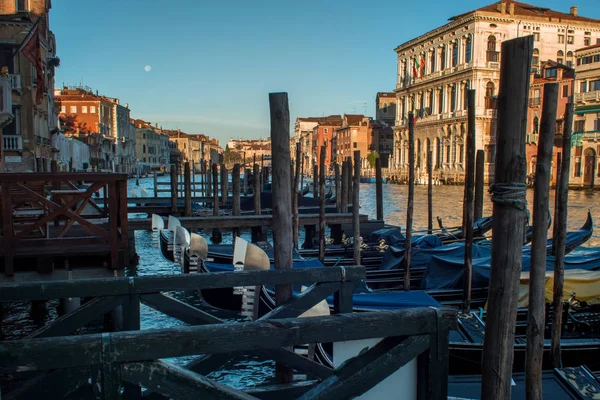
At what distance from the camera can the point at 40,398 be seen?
1.67m

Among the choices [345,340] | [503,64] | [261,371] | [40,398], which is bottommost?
[261,371]

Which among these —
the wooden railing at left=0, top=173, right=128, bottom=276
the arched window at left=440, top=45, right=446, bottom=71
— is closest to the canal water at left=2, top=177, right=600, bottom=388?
the wooden railing at left=0, top=173, right=128, bottom=276

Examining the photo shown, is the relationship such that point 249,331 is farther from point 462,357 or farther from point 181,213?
point 181,213

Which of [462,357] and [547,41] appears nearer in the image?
[462,357]

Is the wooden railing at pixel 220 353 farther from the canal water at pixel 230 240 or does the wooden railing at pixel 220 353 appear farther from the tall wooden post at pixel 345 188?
the tall wooden post at pixel 345 188

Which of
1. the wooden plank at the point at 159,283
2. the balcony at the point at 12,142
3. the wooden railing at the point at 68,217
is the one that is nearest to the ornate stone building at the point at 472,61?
the balcony at the point at 12,142

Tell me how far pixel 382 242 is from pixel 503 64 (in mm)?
7175

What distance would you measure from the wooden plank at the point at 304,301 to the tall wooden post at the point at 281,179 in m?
0.66

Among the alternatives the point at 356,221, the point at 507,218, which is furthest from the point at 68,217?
the point at 507,218

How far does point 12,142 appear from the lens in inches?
641

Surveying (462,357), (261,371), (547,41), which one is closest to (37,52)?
(261,371)

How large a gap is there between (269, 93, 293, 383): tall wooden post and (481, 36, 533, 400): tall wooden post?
151 cm

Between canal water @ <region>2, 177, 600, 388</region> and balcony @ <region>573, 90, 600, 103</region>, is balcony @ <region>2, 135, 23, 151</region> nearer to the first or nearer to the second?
canal water @ <region>2, 177, 600, 388</region>

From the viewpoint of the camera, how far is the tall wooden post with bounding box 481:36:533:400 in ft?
7.13
